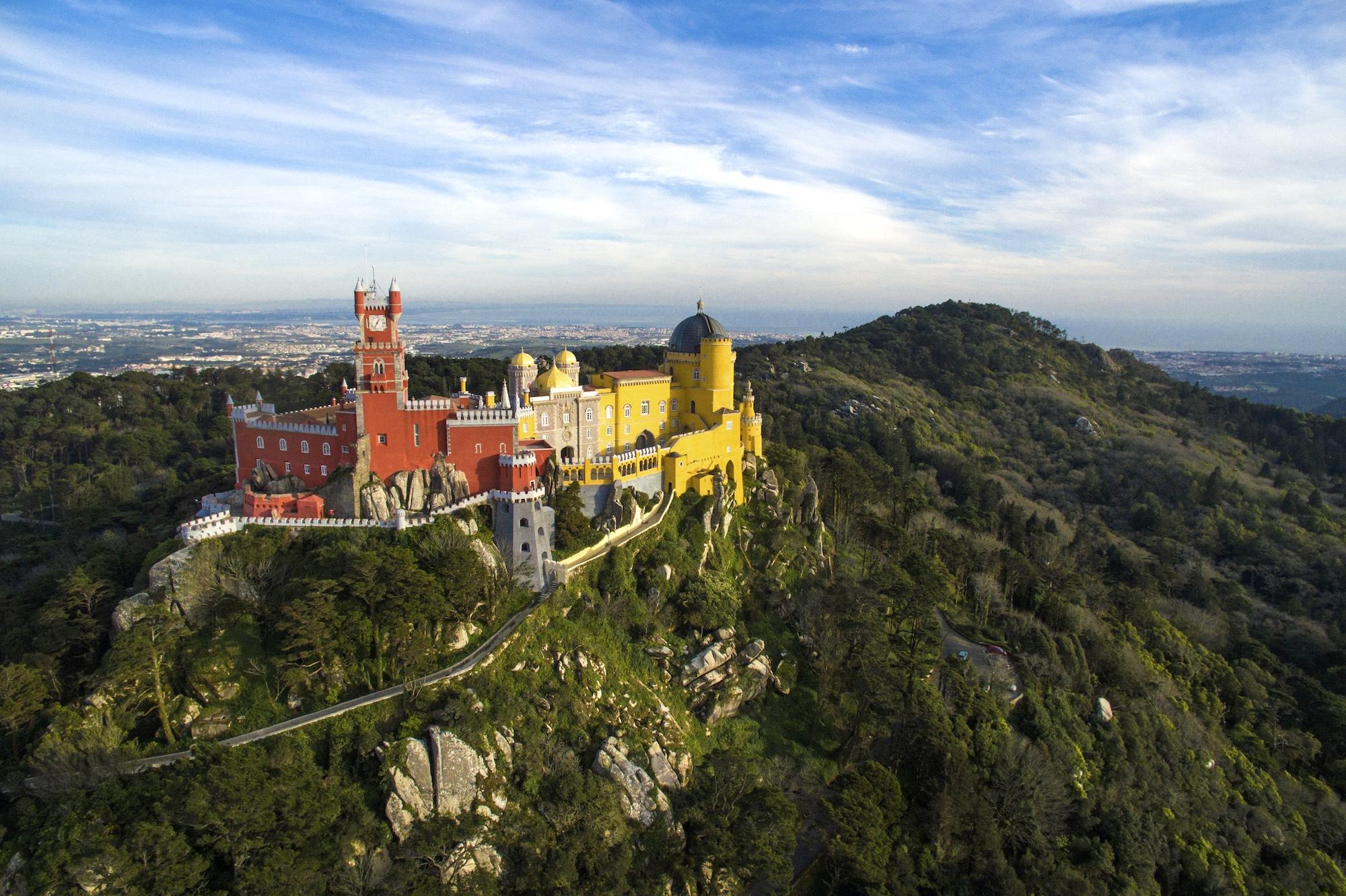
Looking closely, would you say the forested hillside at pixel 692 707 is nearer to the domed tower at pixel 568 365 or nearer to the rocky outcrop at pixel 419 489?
the rocky outcrop at pixel 419 489

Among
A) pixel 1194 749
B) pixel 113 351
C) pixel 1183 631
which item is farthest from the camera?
pixel 113 351

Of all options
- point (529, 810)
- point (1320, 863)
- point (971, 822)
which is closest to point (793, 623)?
point (971, 822)

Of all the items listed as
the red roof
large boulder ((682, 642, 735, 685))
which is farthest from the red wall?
large boulder ((682, 642, 735, 685))

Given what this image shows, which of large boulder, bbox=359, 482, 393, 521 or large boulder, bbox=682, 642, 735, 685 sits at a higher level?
large boulder, bbox=359, 482, 393, 521

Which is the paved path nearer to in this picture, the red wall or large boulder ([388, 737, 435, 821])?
large boulder ([388, 737, 435, 821])

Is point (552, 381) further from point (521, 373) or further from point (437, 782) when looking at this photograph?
point (437, 782)

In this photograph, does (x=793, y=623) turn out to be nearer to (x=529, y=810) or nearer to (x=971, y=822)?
(x=971, y=822)

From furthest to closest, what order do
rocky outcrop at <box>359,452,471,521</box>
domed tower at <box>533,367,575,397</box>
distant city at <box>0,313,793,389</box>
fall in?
1. distant city at <box>0,313,793,389</box>
2. domed tower at <box>533,367,575,397</box>
3. rocky outcrop at <box>359,452,471,521</box>
